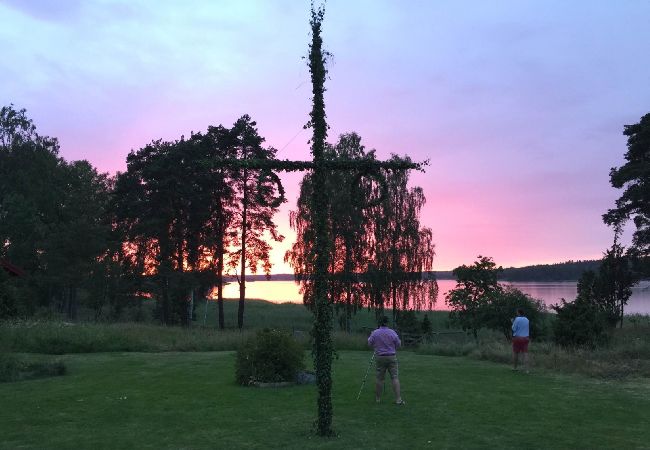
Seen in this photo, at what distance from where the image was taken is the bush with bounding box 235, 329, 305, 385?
43.3 feet

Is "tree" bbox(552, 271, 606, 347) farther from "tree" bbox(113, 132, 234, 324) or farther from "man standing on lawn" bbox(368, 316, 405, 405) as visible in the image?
"tree" bbox(113, 132, 234, 324)

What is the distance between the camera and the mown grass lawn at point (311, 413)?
7.96m

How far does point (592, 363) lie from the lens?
1588 cm

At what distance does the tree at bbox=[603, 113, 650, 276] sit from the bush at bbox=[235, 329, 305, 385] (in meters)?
25.6

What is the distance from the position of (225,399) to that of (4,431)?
164 inches

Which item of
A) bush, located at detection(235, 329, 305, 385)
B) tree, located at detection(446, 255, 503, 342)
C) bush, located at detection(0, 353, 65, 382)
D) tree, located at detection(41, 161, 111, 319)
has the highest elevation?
tree, located at detection(41, 161, 111, 319)

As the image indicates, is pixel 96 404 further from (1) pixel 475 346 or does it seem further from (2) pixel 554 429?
(1) pixel 475 346

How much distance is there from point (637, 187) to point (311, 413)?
29184mm

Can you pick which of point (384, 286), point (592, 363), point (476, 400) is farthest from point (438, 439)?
point (384, 286)

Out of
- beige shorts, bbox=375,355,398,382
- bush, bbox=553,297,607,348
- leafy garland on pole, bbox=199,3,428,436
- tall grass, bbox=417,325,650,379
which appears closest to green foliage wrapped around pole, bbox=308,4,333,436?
leafy garland on pole, bbox=199,3,428,436

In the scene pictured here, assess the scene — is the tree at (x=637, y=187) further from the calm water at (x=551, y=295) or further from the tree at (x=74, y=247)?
the tree at (x=74, y=247)

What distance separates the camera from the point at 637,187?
1238 inches

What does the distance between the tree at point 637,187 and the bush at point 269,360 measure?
25.6m

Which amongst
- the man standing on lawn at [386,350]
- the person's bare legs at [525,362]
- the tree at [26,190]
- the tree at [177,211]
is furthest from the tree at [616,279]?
the tree at [26,190]
